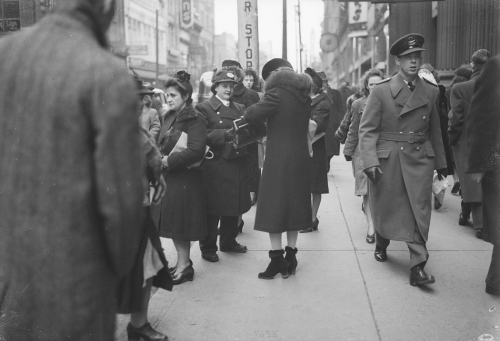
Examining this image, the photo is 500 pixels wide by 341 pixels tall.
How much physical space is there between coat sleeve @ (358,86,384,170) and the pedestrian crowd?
0.03 ft

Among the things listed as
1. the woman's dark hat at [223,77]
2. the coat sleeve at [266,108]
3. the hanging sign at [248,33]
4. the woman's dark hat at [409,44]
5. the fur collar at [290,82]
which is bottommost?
the coat sleeve at [266,108]

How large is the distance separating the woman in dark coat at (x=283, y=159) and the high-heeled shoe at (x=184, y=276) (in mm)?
626

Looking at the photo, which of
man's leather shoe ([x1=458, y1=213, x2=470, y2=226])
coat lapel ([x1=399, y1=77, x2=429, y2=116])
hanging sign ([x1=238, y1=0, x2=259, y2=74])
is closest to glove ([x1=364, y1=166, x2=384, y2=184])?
coat lapel ([x1=399, y1=77, x2=429, y2=116])

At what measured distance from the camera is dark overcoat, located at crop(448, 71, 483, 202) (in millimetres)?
6640

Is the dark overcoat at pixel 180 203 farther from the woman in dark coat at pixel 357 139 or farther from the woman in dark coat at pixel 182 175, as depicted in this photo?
the woman in dark coat at pixel 357 139

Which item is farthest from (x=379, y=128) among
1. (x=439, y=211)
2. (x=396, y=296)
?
(x=439, y=211)

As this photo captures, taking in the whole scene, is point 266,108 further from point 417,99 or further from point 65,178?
point 65,178

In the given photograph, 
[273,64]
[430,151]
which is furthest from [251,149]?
[430,151]

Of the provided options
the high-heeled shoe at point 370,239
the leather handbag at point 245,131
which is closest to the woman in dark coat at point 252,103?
the high-heeled shoe at point 370,239

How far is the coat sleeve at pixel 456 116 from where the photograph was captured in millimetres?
6848

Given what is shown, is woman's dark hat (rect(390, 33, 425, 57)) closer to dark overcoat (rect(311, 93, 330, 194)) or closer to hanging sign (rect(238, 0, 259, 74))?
dark overcoat (rect(311, 93, 330, 194))

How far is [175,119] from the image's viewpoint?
5.04 m

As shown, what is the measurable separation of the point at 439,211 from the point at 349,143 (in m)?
2.36

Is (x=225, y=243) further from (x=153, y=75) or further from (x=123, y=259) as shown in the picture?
(x=153, y=75)
